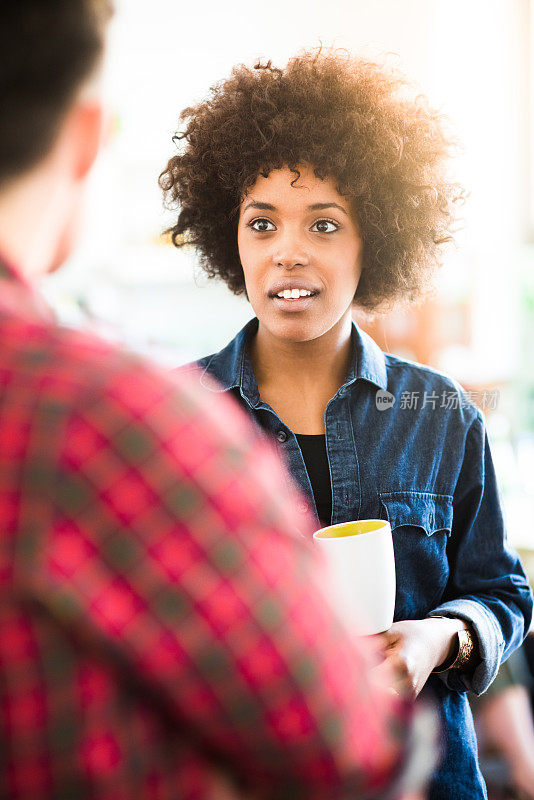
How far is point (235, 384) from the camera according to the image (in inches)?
37.7

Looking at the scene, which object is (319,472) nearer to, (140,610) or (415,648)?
(415,648)

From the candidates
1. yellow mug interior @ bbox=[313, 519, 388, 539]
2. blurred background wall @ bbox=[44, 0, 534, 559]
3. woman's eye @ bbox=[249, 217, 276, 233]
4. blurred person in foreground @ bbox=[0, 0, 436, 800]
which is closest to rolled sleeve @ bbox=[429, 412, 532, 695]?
yellow mug interior @ bbox=[313, 519, 388, 539]

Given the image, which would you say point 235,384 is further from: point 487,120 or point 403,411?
point 487,120

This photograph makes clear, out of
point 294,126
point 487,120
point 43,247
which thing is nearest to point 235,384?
point 294,126

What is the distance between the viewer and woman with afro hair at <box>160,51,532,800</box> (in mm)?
916

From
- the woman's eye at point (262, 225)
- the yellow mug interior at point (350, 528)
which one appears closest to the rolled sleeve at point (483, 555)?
the yellow mug interior at point (350, 528)

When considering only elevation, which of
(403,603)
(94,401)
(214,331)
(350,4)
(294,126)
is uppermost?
(350,4)

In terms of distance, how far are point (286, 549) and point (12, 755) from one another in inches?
6.1

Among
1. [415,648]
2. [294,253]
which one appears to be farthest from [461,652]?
[294,253]

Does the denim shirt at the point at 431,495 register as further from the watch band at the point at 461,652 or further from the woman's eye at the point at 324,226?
the woman's eye at the point at 324,226

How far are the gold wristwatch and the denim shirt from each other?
13 mm

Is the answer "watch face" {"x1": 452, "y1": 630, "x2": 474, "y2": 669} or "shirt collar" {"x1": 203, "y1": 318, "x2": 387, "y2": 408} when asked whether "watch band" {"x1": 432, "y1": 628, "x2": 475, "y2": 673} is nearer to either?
"watch face" {"x1": 452, "y1": 630, "x2": 474, "y2": 669}

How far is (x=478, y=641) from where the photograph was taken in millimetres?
904

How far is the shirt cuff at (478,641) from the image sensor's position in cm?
90
